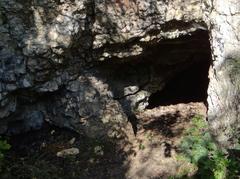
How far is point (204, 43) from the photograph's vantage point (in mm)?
7266

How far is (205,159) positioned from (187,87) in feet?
10.7

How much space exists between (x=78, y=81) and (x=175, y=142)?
1940mm

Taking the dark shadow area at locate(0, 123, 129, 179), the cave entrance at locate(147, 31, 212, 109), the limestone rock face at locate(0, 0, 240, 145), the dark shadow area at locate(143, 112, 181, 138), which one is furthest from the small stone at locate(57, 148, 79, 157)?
the cave entrance at locate(147, 31, 212, 109)

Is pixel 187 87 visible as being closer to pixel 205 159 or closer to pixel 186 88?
pixel 186 88

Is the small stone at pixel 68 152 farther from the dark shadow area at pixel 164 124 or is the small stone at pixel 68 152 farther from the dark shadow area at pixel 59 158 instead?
the dark shadow area at pixel 164 124

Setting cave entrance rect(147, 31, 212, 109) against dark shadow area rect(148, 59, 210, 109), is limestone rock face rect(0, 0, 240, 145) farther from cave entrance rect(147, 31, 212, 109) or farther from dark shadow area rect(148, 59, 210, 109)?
dark shadow area rect(148, 59, 210, 109)

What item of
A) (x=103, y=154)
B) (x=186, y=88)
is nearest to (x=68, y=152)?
(x=103, y=154)

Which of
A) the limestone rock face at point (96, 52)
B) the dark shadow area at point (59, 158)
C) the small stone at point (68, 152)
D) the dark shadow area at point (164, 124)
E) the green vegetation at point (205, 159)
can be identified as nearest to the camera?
the green vegetation at point (205, 159)

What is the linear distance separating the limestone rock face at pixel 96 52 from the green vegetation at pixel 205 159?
0.26m

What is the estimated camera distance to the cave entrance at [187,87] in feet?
27.7

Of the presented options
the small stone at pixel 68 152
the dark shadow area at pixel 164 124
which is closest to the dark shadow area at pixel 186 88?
the dark shadow area at pixel 164 124

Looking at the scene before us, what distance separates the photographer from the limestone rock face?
6.09 m

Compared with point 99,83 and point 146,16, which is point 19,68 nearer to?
point 99,83

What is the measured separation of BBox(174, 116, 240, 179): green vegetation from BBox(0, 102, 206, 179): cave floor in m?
0.19
